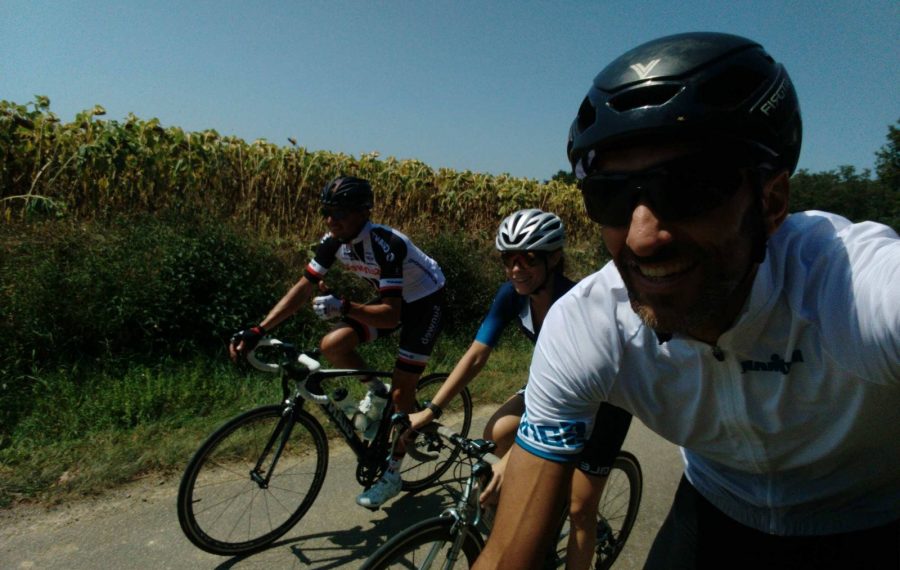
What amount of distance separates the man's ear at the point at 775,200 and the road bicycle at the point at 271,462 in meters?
2.18

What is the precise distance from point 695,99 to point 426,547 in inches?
75.0

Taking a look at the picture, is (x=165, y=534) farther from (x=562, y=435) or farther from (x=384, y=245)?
(x=562, y=435)

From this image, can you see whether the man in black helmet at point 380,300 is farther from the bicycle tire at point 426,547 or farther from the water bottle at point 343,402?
the bicycle tire at point 426,547

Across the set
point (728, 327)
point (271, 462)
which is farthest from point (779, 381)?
point (271, 462)

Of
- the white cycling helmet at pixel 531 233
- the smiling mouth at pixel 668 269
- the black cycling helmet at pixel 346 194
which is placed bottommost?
the white cycling helmet at pixel 531 233

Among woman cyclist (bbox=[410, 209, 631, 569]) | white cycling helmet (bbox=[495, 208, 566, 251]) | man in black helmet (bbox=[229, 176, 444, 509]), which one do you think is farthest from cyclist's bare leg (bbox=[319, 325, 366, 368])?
white cycling helmet (bbox=[495, 208, 566, 251])

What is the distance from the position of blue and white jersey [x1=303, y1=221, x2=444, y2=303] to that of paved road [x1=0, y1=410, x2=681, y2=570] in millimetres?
1541

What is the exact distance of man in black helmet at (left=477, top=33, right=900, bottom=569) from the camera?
4.03ft

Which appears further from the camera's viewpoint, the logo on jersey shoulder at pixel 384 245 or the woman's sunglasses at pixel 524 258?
the logo on jersey shoulder at pixel 384 245

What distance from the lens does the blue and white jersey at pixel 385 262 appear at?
4094 millimetres

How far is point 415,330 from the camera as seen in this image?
429 cm

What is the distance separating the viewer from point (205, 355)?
5.68m

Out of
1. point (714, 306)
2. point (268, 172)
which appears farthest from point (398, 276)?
point (268, 172)

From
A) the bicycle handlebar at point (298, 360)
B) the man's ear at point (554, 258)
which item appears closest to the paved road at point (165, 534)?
the bicycle handlebar at point (298, 360)
